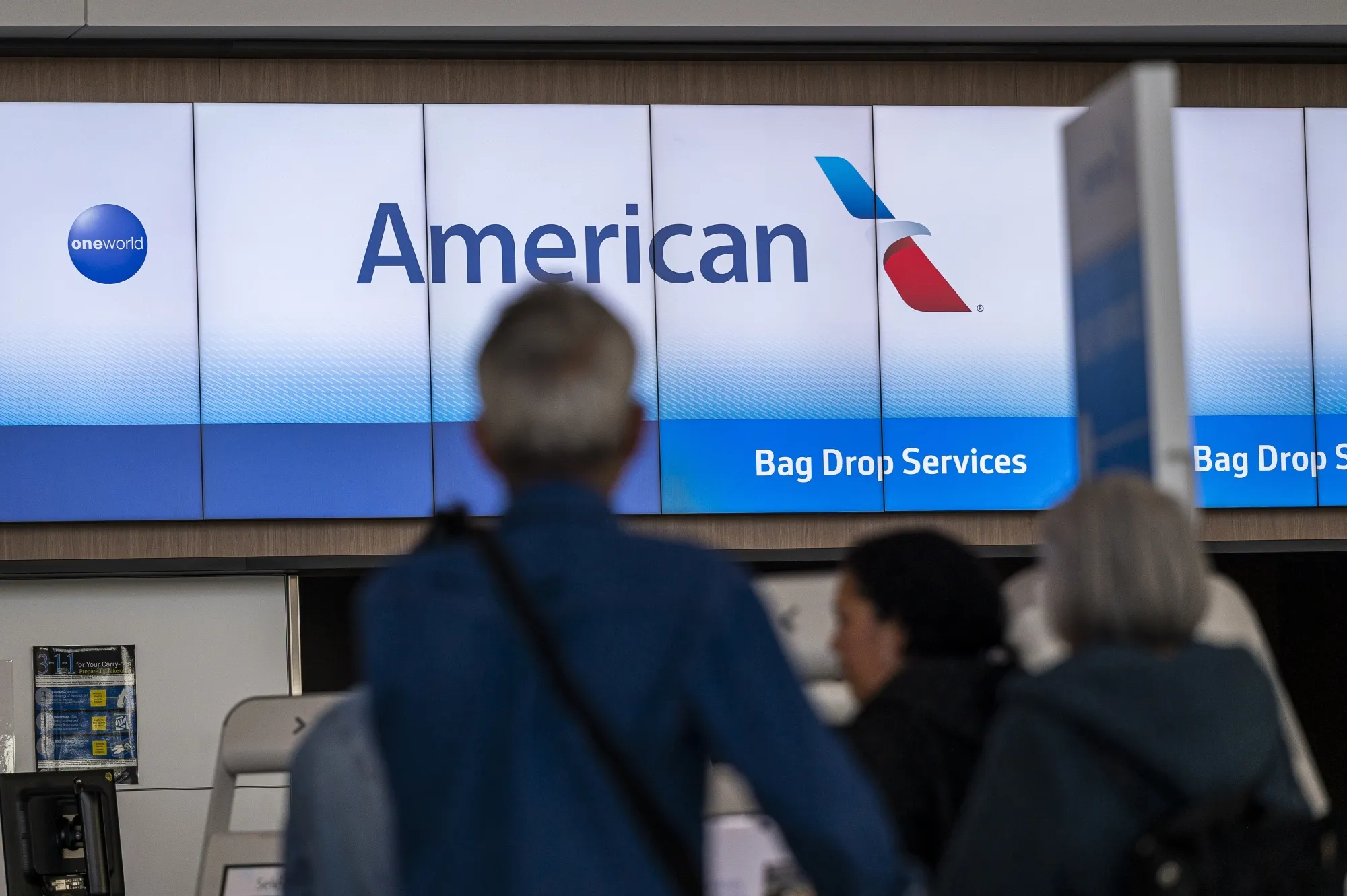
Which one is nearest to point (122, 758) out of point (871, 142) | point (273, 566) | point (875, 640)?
point (273, 566)

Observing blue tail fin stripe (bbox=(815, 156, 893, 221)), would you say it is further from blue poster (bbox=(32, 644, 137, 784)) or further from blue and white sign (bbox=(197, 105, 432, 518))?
blue poster (bbox=(32, 644, 137, 784))

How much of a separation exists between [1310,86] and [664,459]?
9.41 feet

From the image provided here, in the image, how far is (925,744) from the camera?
2.04 m

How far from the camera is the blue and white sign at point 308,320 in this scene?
5.23 metres

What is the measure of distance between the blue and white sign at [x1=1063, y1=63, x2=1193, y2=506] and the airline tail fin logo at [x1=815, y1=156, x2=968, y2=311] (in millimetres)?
3036

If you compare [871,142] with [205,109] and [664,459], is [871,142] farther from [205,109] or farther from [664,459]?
[205,109]

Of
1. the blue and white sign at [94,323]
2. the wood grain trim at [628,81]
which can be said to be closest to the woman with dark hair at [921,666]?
the blue and white sign at [94,323]

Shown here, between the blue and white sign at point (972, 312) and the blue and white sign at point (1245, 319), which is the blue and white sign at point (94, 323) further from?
the blue and white sign at point (1245, 319)

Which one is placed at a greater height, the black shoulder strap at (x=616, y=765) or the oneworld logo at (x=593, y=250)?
the oneworld logo at (x=593, y=250)

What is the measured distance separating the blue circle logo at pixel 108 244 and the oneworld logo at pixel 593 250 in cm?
75

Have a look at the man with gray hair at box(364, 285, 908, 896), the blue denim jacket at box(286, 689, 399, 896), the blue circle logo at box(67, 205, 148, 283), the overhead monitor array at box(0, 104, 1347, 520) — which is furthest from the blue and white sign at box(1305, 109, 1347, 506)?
the man with gray hair at box(364, 285, 908, 896)

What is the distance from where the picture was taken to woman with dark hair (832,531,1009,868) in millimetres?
2031

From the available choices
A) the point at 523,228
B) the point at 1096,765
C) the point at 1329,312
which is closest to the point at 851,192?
the point at 523,228

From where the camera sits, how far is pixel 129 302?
523 centimetres
